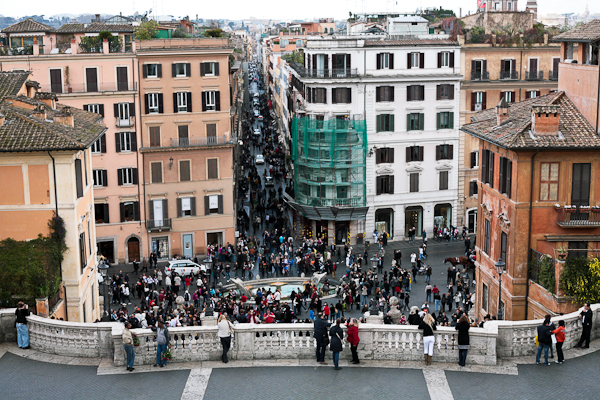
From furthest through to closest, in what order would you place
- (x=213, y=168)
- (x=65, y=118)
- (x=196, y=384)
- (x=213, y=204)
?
(x=213, y=204), (x=213, y=168), (x=65, y=118), (x=196, y=384)

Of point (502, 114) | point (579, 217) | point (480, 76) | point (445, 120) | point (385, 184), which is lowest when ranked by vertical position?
point (385, 184)

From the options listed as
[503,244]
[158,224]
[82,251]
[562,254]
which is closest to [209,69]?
[158,224]

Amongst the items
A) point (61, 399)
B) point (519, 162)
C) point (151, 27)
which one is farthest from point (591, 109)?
point (151, 27)

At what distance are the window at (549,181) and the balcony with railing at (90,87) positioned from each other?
34.1m

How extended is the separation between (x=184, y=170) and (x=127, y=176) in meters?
4.16

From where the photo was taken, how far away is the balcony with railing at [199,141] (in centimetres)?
5894

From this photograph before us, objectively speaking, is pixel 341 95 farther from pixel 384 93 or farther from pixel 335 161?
pixel 335 161

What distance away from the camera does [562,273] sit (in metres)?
29.8

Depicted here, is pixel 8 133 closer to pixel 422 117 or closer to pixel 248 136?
pixel 422 117

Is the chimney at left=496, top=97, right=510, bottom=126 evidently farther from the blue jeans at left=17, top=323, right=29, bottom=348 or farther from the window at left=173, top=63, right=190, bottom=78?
the window at left=173, top=63, right=190, bottom=78

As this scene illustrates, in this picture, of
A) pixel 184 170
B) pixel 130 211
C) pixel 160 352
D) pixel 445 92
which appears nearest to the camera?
pixel 160 352

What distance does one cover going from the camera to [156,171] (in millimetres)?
58812

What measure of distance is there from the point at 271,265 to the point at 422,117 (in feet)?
60.4

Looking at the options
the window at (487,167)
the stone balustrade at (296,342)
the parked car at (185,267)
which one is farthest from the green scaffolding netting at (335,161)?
the stone balustrade at (296,342)
